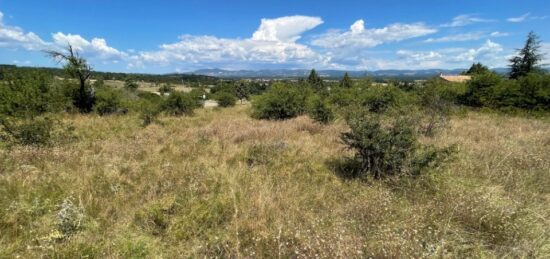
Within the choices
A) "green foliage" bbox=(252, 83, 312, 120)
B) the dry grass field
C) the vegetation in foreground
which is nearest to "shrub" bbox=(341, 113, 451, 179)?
the vegetation in foreground

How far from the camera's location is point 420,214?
11.9ft

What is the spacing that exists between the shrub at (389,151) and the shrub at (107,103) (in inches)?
601

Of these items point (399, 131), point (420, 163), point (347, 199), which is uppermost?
point (399, 131)

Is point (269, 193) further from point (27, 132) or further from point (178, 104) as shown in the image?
point (178, 104)

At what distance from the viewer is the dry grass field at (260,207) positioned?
299 cm

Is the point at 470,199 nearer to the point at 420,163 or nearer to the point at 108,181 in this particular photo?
the point at 420,163

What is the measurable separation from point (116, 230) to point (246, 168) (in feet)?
8.69

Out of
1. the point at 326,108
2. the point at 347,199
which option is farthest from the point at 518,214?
the point at 326,108

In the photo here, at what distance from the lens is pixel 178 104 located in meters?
18.2

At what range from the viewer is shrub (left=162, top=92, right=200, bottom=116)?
17.9 meters

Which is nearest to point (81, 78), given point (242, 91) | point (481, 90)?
point (481, 90)

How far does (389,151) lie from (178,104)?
15342 mm

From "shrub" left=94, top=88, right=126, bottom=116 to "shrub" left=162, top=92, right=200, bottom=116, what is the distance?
7.99 feet

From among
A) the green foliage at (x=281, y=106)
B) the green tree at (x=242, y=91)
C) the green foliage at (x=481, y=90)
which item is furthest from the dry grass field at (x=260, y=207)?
the green tree at (x=242, y=91)
